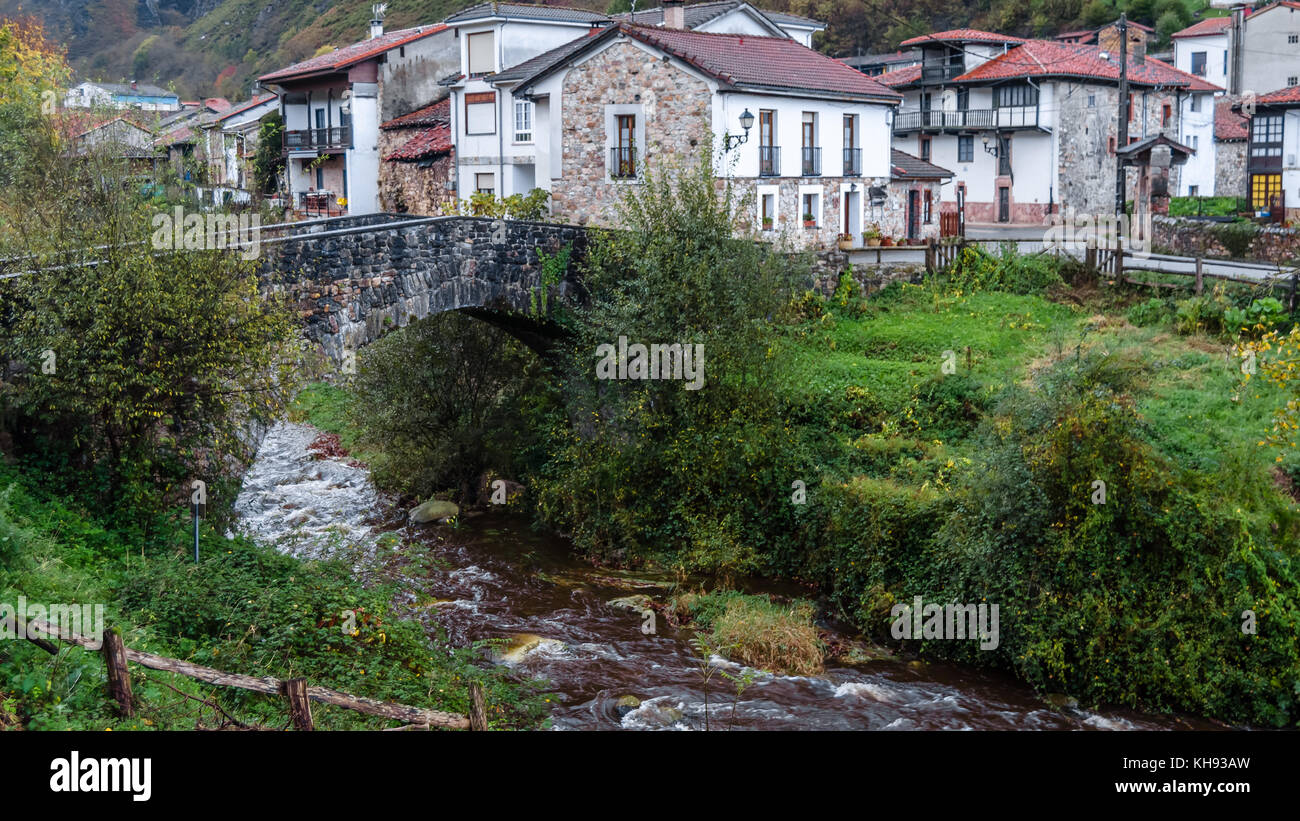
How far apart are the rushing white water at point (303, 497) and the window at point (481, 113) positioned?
39.1ft

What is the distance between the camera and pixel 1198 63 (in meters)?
60.7

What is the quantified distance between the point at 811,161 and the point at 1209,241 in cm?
1110

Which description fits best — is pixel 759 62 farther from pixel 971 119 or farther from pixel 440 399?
pixel 971 119

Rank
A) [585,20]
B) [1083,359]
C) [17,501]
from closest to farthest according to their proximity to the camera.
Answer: [17,501] → [1083,359] → [585,20]

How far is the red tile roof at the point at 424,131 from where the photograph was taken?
39.6 meters

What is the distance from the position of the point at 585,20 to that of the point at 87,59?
71.8 metres

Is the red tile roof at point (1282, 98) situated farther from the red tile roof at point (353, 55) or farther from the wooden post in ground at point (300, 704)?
the wooden post in ground at point (300, 704)

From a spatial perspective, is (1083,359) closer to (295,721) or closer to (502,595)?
(502,595)

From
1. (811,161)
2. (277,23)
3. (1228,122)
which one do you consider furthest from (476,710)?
(277,23)

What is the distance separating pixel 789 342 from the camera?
21.1 meters

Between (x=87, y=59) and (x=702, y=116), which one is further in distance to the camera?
(x=87, y=59)

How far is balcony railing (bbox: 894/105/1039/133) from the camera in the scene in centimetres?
4775

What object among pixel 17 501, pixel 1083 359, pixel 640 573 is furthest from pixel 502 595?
pixel 1083 359

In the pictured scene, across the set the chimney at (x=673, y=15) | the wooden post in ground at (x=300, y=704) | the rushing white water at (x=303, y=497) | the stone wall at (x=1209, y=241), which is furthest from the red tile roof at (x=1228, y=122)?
the wooden post in ground at (x=300, y=704)
